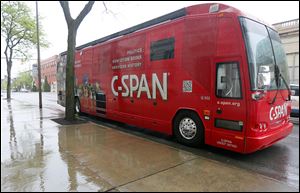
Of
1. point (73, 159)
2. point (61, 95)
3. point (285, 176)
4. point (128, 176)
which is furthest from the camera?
point (61, 95)

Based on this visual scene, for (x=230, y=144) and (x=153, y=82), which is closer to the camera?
(x=230, y=144)

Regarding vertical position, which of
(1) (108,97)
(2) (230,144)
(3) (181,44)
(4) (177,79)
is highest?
(3) (181,44)

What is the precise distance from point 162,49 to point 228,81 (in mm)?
2180

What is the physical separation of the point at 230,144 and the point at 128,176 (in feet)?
7.37

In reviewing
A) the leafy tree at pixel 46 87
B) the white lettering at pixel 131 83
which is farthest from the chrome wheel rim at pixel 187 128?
the leafy tree at pixel 46 87

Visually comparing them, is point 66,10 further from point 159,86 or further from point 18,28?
point 18,28

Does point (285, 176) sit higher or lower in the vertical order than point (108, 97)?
lower

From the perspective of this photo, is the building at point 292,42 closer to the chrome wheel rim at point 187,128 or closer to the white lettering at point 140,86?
the white lettering at point 140,86

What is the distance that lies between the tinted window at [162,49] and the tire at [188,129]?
155 cm

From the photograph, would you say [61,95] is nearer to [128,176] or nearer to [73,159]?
[73,159]

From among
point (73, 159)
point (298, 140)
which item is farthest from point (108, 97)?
point (298, 140)

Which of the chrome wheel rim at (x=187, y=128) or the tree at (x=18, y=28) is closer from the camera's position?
the chrome wheel rim at (x=187, y=128)

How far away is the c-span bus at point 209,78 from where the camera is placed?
4836 mm

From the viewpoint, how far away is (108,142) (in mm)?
6285
